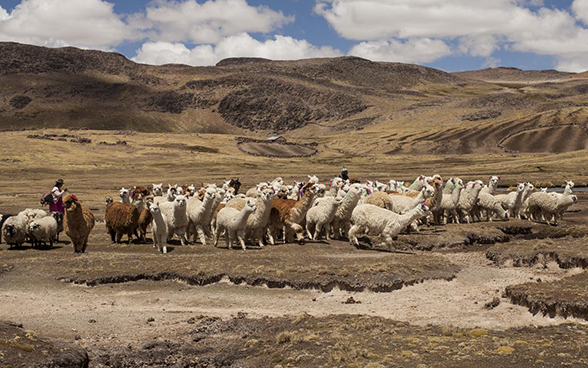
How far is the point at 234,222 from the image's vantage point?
1931cm

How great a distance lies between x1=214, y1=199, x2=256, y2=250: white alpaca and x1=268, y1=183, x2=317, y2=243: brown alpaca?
56.9 inches

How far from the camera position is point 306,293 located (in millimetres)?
14555

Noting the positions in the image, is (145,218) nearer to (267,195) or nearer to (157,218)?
(157,218)

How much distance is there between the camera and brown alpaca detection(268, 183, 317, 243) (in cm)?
2061

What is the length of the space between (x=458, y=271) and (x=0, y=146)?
288ft

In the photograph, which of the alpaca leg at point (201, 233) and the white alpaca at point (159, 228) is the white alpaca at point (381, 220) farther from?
the white alpaca at point (159, 228)

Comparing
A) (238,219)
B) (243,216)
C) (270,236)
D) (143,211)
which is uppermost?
(143,211)

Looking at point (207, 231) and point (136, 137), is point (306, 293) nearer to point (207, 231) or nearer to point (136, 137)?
point (207, 231)

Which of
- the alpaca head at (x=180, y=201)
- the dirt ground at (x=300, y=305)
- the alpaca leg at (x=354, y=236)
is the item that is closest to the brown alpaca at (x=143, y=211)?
the dirt ground at (x=300, y=305)

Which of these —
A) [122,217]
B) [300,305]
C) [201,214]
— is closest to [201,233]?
[201,214]

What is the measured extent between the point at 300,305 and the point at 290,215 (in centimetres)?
765

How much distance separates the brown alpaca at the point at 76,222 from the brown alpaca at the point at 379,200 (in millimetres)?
10497

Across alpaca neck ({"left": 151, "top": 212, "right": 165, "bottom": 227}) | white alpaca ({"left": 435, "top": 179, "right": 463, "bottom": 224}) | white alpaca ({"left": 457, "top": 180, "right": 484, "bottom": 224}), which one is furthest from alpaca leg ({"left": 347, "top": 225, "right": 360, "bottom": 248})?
white alpaca ({"left": 457, "top": 180, "right": 484, "bottom": 224})

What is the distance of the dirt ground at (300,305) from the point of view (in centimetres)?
997
